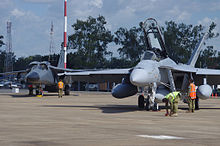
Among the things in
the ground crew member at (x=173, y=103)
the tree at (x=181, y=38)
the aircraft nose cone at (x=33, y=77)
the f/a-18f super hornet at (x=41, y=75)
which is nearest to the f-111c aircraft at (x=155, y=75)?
the ground crew member at (x=173, y=103)

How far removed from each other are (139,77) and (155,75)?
166cm

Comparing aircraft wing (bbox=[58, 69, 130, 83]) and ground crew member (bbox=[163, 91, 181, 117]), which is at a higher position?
aircraft wing (bbox=[58, 69, 130, 83])

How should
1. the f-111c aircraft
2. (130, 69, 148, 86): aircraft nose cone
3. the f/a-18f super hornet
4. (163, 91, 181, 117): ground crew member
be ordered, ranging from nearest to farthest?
(163, 91, 181, 117): ground crew member, (130, 69, 148, 86): aircraft nose cone, the f-111c aircraft, the f/a-18f super hornet

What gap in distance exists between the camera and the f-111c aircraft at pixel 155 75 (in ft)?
57.6

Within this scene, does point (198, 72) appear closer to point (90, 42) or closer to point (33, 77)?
point (33, 77)

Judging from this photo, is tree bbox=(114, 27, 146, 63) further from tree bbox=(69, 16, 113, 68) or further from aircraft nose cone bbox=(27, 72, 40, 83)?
aircraft nose cone bbox=(27, 72, 40, 83)

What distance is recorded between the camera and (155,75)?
704 inches

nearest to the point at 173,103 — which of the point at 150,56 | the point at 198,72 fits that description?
the point at 150,56

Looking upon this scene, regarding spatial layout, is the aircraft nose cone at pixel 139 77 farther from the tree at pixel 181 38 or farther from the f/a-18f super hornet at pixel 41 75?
the tree at pixel 181 38

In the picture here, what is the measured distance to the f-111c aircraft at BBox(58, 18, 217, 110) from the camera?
17.6 meters

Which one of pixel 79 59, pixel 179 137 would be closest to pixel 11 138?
pixel 179 137

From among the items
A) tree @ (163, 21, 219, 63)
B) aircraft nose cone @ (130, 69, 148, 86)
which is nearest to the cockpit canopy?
aircraft nose cone @ (130, 69, 148, 86)

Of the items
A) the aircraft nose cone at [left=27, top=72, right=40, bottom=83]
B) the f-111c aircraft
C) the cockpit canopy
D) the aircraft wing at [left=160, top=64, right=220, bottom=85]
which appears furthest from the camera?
the aircraft nose cone at [left=27, top=72, right=40, bottom=83]

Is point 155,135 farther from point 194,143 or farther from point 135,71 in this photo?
point 135,71
